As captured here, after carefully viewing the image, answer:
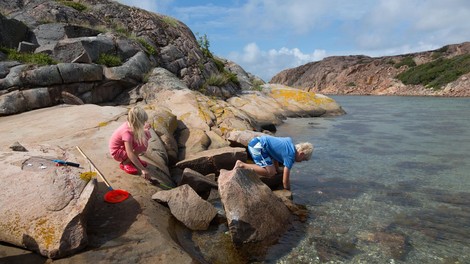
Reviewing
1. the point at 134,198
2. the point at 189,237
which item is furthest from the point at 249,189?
the point at 134,198

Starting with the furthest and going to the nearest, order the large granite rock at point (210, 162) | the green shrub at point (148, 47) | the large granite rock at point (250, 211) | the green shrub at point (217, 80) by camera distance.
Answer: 1. the green shrub at point (217, 80)
2. the green shrub at point (148, 47)
3. the large granite rock at point (210, 162)
4. the large granite rock at point (250, 211)

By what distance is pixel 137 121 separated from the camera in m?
7.30

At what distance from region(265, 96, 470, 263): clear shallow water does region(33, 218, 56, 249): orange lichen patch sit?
129 inches

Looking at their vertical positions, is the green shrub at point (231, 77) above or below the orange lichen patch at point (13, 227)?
above

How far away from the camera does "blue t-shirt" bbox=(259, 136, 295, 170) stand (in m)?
7.86

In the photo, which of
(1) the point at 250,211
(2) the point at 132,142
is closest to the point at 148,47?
(2) the point at 132,142

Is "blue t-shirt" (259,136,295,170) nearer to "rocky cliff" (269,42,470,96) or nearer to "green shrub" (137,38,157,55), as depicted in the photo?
"green shrub" (137,38,157,55)

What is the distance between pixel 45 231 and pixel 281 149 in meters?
5.07

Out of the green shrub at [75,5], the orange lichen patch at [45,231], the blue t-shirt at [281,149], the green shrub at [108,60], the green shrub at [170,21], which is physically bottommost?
the orange lichen patch at [45,231]

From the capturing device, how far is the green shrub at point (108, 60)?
17423mm

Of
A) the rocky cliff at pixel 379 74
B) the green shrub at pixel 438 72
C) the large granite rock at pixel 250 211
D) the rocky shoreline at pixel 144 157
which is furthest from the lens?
the green shrub at pixel 438 72

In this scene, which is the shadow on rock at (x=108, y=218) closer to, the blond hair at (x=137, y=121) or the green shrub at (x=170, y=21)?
the blond hair at (x=137, y=121)

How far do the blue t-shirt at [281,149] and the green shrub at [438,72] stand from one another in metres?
55.5

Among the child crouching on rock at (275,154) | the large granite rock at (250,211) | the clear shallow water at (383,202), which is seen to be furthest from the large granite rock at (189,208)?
the child crouching on rock at (275,154)
